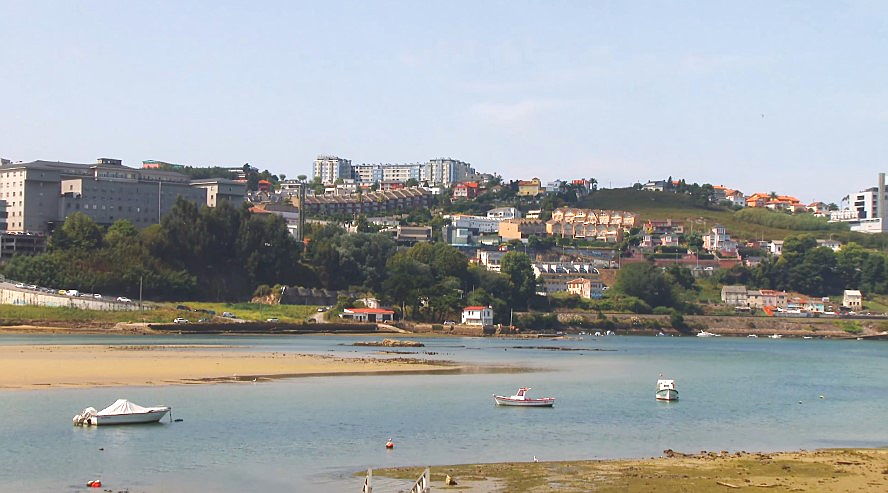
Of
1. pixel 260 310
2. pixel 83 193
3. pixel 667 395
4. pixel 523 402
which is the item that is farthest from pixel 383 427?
pixel 83 193

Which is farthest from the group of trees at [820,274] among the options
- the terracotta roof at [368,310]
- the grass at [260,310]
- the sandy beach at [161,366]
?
the sandy beach at [161,366]

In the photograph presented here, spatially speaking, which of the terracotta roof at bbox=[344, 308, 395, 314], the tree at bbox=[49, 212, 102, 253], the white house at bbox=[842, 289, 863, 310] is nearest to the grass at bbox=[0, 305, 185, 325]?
the tree at bbox=[49, 212, 102, 253]

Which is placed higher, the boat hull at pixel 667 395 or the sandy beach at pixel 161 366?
the boat hull at pixel 667 395

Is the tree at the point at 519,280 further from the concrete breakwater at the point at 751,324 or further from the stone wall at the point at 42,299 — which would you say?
the stone wall at the point at 42,299

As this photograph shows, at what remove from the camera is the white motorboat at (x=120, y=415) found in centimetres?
3359

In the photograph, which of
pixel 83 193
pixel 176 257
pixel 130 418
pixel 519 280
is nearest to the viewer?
pixel 130 418

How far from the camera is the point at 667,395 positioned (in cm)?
4675

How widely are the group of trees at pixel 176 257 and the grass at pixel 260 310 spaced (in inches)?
144

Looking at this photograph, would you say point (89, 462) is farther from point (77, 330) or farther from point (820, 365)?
point (77, 330)

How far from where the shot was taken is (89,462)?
90.4ft

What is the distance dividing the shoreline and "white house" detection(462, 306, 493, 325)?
52.3 metres

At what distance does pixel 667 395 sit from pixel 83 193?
107 meters

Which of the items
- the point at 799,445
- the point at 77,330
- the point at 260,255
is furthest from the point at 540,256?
the point at 799,445

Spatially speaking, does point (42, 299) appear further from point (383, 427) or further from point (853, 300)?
point (853, 300)
